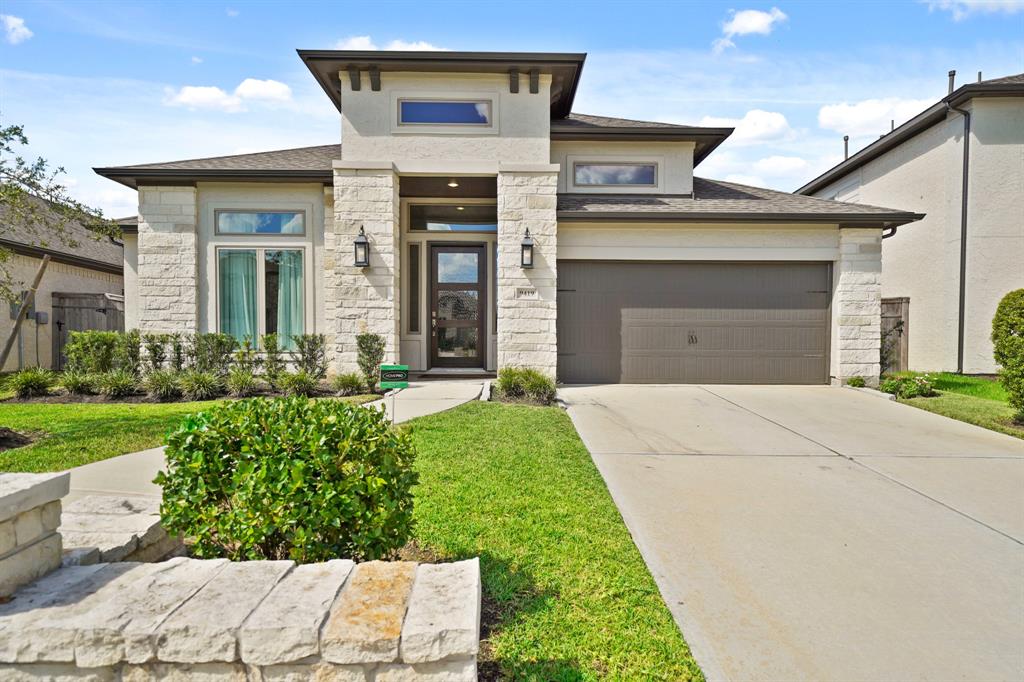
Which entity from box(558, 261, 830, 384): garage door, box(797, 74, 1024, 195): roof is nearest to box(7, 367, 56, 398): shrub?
box(558, 261, 830, 384): garage door

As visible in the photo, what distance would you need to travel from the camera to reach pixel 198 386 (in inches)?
321

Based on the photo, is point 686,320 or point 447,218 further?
point 447,218

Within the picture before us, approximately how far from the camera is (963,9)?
9422mm

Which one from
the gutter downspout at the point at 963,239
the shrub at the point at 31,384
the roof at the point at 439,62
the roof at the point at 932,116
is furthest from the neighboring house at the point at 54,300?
the gutter downspout at the point at 963,239

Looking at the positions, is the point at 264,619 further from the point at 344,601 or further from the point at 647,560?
the point at 647,560

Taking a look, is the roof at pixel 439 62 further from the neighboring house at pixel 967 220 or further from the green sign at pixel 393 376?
the neighboring house at pixel 967 220

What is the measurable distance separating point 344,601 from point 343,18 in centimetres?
832

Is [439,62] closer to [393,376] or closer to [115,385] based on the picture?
[393,376]

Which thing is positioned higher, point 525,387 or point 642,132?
point 642,132

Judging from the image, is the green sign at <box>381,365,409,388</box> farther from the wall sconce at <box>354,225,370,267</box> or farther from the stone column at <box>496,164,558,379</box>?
the wall sconce at <box>354,225,370,267</box>

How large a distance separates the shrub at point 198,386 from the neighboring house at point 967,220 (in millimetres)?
13662

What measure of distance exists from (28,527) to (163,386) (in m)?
7.17

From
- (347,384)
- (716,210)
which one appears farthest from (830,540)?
(716,210)

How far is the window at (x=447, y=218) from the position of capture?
1088 centimetres
